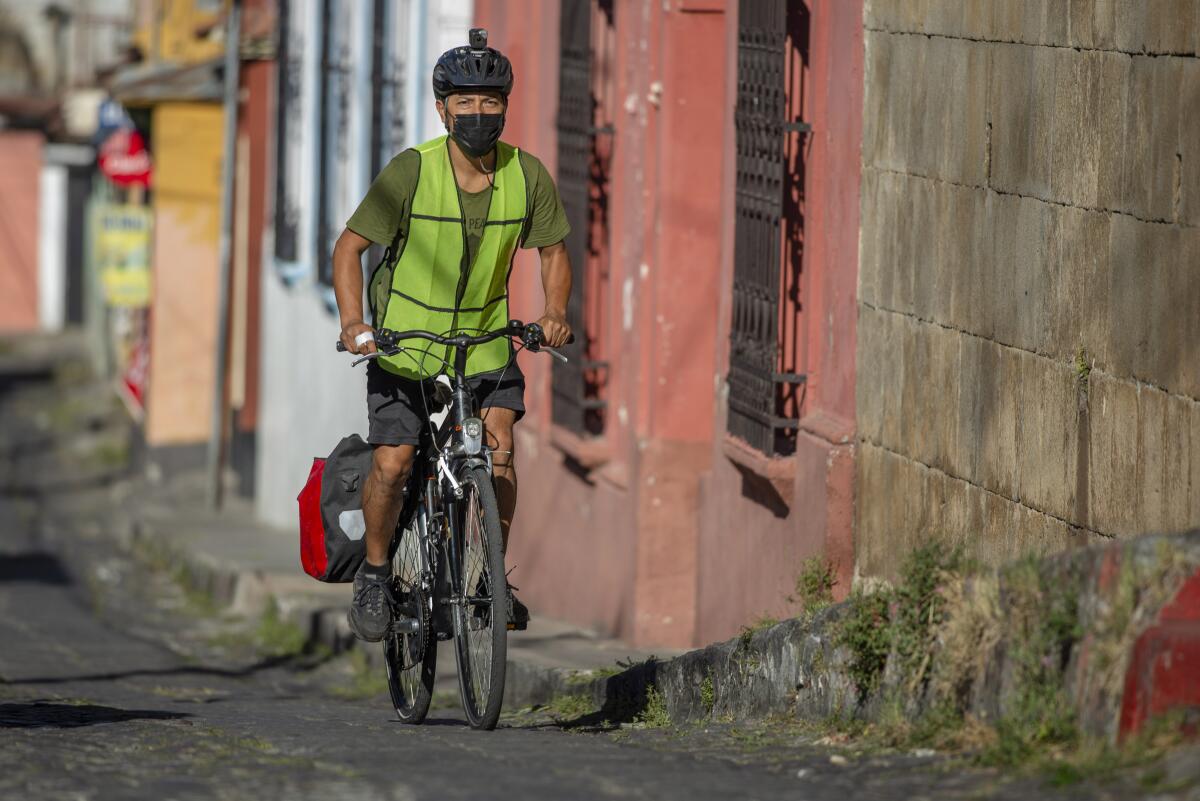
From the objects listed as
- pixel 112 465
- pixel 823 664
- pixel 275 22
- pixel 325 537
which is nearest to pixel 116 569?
pixel 275 22

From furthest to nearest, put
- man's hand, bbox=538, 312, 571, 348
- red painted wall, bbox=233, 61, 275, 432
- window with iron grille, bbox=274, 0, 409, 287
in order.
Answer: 1. red painted wall, bbox=233, 61, 275, 432
2. window with iron grille, bbox=274, 0, 409, 287
3. man's hand, bbox=538, 312, 571, 348

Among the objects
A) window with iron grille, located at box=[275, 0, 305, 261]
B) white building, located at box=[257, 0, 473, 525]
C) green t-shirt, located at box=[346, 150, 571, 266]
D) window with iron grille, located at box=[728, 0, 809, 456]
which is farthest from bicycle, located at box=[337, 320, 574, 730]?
window with iron grille, located at box=[275, 0, 305, 261]

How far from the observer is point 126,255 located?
23.8 m

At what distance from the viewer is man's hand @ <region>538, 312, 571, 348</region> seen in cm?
678

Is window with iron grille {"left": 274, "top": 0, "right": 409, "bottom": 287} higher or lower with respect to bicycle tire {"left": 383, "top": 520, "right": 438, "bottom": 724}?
higher

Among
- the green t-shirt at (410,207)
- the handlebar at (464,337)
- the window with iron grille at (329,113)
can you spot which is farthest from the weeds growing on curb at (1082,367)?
the window with iron grille at (329,113)

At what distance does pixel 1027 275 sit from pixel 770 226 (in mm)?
2361

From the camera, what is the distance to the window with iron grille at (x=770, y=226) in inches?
343

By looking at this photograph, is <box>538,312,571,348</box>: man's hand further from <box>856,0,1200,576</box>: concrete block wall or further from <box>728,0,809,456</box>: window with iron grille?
<box>728,0,809,456</box>: window with iron grille

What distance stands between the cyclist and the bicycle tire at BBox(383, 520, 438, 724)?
8.4 inches

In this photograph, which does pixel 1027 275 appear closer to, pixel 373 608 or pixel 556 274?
pixel 556 274

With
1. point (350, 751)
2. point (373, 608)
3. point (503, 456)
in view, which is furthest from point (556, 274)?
point (350, 751)

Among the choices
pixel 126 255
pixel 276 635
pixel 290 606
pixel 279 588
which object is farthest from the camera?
pixel 126 255

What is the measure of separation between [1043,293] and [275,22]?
14.7 meters
